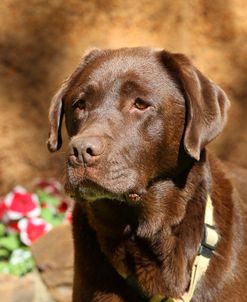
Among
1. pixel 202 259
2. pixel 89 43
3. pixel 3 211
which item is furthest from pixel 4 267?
pixel 202 259

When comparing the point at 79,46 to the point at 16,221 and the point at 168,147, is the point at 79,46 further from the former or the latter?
the point at 168,147

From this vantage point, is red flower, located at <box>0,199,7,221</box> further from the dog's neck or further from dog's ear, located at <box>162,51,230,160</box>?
dog's ear, located at <box>162,51,230,160</box>

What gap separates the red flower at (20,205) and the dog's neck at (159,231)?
1.96m

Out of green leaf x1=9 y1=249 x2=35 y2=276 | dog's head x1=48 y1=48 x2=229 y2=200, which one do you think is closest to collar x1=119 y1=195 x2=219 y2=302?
dog's head x1=48 y1=48 x2=229 y2=200

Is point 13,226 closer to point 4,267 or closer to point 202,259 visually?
point 4,267

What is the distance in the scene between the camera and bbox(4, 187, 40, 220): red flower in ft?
20.3

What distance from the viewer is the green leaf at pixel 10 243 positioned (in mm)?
6141

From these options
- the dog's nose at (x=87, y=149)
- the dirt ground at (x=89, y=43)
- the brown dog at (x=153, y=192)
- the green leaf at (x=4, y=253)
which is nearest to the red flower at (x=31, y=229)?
the green leaf at (x=4, y=253)

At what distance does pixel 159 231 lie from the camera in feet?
14.2

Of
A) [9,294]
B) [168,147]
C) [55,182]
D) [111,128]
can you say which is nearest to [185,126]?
[168,147]

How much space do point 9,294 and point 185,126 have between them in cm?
204

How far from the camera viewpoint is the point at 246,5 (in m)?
6.24

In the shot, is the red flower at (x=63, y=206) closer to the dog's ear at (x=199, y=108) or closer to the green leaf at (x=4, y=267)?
the green leaf at (x=4, y=267)

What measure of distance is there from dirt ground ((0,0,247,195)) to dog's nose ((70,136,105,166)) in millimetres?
2615
